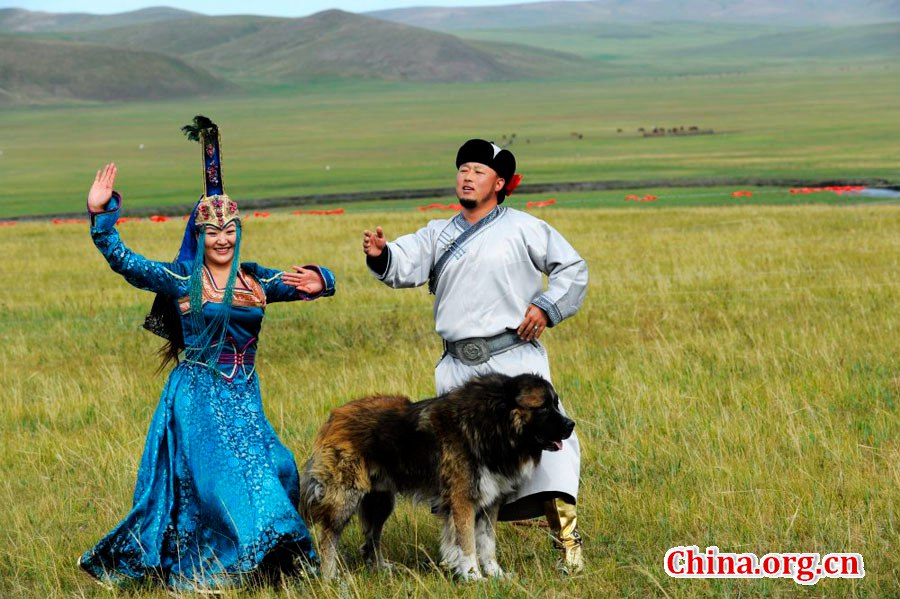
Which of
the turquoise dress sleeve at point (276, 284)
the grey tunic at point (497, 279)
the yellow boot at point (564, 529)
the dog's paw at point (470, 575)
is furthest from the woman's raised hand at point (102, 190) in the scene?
the yellow boot at point (564, 529)

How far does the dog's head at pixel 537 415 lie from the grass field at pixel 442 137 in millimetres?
38877

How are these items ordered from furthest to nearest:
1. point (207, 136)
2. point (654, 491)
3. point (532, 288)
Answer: point (654, 491), point (532, 288), point (207, 136)

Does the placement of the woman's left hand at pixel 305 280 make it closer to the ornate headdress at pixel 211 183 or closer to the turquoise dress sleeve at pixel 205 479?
the turquoise dress sleeve at pixel 205 479

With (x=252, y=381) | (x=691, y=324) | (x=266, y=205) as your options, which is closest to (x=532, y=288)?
(x=252, y=381)

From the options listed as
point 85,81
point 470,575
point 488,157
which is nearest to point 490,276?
point 488,157

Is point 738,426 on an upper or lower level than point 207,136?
lower

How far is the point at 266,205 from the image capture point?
41.8 metres

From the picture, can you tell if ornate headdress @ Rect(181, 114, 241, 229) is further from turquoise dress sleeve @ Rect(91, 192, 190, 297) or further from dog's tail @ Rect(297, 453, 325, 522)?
dog's tail @ Rect(297, 453, 325, 522)

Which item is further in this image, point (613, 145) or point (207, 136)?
point (613, 145)

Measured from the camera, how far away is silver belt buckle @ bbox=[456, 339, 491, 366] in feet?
20.7

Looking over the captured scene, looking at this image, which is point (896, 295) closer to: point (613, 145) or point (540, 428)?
point (540, 428)

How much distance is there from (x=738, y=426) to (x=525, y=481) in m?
2.61

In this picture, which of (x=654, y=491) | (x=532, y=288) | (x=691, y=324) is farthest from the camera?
(x=691, y=324)

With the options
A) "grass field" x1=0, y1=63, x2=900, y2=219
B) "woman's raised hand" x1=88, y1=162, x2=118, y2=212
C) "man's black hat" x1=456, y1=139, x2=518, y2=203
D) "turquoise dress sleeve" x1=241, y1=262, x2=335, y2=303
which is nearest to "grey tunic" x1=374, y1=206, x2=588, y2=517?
"man's black hat" x1=456, y1=139, x2=518, y2=203
